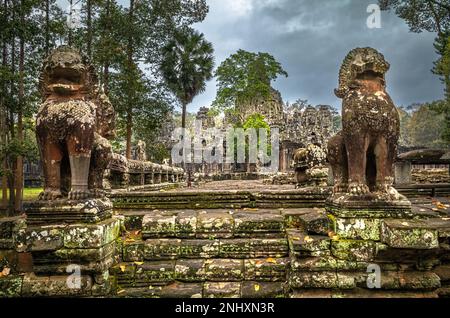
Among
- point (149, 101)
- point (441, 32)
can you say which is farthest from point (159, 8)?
point (441, 32)

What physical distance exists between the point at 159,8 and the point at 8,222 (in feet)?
41.7

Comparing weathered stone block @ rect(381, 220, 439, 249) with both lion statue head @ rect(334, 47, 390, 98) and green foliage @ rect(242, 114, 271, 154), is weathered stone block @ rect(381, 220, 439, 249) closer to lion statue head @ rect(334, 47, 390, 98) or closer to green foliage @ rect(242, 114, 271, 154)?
lion statue head @ rect(334, 47, 390, 98)

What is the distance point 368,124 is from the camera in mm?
3424

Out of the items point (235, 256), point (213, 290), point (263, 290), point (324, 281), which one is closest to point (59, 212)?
point (213, 290)

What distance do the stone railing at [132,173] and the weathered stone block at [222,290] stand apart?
97.3 inches

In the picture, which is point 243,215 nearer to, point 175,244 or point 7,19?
point 175,244

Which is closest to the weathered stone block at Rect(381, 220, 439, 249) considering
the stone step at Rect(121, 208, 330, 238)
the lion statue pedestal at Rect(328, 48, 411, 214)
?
the lion statue pedestal at Rect(328, 48, 411, 214)

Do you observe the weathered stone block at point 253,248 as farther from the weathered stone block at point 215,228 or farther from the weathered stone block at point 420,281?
the weathered stone block at point 420,281

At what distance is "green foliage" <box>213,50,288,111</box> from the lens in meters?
31.5

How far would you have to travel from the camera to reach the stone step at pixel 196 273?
3.35 metres

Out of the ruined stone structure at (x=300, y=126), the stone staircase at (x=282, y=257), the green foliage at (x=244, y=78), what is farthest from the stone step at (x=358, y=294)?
the green foliage at (x=244, y=78)

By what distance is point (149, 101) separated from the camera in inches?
535

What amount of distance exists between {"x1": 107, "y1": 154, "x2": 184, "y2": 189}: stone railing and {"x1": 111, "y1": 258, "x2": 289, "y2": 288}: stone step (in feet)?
6.30

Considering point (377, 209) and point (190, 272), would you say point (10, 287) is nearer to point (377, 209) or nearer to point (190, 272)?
point (190, 272)
